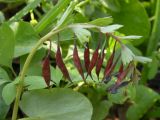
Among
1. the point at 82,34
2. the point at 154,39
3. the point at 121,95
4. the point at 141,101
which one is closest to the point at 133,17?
the point at 154,39

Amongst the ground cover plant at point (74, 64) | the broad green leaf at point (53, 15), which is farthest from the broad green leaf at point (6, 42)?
the broad green leaf at point (53, 15)

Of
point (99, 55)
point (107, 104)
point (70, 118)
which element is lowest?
point (107, 104)

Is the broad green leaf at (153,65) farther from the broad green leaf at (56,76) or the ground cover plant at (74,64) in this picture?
the broad green leaf at (56,76)

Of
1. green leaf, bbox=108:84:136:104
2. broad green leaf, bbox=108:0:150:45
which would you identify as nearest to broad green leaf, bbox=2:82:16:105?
green leaf, bbox=108:84:136:104

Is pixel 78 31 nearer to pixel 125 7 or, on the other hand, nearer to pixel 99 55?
pixel 99 55

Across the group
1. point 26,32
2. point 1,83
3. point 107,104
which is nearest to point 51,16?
point 26,32

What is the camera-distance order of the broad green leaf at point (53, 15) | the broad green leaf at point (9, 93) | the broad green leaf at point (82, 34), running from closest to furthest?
the broad green leaf at point (82, 34) → the broad green leaf at point (9, 93) → the broad green leaf at point (53, 15)
